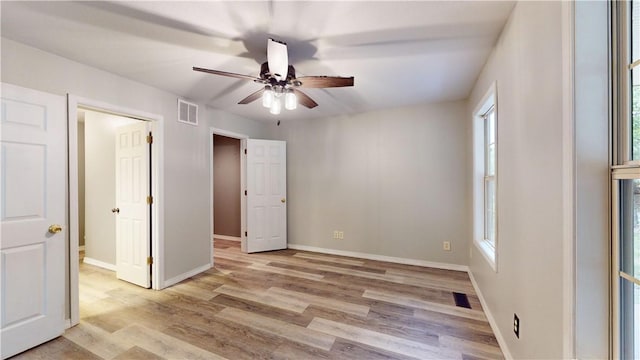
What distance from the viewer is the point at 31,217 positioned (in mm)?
1951

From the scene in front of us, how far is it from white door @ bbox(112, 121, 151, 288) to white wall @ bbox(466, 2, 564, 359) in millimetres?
3685

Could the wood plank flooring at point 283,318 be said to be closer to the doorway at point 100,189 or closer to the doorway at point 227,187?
the doorway at point 100,189

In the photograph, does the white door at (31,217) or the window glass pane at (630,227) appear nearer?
the window glass pane at (630,227)

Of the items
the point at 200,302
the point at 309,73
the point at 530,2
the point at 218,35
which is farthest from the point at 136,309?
the point at 530,2

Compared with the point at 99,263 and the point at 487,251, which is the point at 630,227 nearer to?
the point at 487,251

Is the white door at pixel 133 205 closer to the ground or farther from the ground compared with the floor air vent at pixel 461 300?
farther from the ground

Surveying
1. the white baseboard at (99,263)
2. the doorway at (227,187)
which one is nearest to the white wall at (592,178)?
the white baseboard at (99,263)

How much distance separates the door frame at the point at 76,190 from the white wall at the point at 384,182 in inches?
87.1

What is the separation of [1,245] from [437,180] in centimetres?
455

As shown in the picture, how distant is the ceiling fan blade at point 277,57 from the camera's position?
1703 mm

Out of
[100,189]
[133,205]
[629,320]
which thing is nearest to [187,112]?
[133,205]

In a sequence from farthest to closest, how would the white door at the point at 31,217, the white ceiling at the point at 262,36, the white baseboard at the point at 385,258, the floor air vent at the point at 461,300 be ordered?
1. the white baseboard at the point at 385,258
2. the floor air vent at the point at 461,300
3. the white door at the point at 31,217
4. the white ceiling at the point at 262,36

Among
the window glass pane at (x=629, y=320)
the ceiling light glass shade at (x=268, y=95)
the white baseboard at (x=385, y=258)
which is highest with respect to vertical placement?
the ceiling light glass shade at (x=268, y=95)

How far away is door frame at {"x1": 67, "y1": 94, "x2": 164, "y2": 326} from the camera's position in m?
2.21
